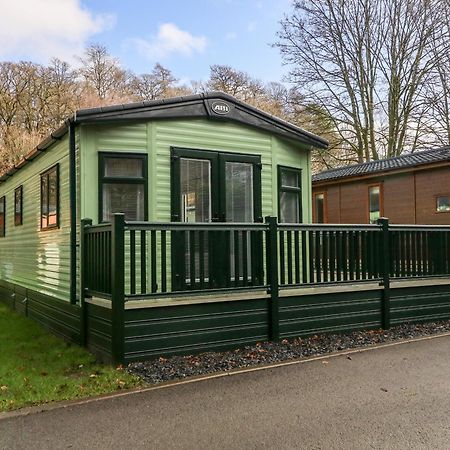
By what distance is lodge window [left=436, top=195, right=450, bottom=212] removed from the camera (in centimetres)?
1333

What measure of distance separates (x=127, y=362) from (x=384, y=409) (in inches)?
101

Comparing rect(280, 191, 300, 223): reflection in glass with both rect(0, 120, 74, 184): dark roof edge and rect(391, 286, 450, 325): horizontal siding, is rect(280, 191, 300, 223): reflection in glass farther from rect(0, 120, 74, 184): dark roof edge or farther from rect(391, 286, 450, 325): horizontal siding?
rect(0, 120, 74, 184): dark roof edge

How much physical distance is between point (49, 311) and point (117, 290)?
3182 mm

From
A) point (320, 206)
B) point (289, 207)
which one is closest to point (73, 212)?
point (289, 207)

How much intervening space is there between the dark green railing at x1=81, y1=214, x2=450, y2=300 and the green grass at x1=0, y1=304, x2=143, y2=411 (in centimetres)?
80

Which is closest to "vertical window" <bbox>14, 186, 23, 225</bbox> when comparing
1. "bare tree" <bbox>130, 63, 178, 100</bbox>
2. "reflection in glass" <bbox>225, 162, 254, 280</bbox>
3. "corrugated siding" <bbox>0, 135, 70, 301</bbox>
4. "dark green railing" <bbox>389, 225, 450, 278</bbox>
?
"corrugated siding" <bbox>0, 135, 70, 301</bbox>

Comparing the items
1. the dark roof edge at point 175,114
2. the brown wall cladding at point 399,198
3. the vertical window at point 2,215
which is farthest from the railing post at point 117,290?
the brown wall cladding at point 399,198

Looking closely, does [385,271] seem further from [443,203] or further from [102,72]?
[102,72]

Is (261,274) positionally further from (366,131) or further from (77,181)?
(366,131)

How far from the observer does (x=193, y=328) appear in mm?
5469

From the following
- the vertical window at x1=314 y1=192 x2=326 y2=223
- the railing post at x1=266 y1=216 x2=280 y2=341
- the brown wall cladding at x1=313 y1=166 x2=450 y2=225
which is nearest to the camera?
the railing post at x1=266 y1=216 x2=280 y2=341

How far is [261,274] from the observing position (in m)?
6.08

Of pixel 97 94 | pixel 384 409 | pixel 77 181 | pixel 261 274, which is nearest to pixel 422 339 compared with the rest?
pixel 261 274

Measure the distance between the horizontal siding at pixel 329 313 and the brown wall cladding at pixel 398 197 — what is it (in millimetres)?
7714
